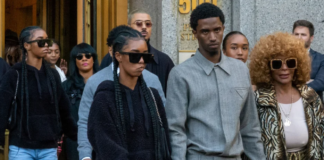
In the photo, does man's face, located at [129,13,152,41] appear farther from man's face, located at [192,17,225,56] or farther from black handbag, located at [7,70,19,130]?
man's face, located at [192,17,225,56]

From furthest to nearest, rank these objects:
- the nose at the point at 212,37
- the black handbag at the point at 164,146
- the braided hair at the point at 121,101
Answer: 1. the nose at the point at 212,37
2. the black handbag at the point at 164,146
3. the braided hair at the point at 121,101

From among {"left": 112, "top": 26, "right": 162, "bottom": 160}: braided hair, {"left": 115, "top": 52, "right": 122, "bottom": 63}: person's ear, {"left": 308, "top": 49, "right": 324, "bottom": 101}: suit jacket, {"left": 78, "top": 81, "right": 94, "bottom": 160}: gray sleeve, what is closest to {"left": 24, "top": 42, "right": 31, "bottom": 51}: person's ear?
{"left": 78, "top": 81, "right": 94, "bottom": 160}: gray sleeve

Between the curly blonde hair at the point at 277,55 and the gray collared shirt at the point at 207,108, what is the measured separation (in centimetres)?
65

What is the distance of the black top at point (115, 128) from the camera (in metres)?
3.48

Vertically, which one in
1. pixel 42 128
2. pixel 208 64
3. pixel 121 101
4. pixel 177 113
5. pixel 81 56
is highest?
pixel 81 56

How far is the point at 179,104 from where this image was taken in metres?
3.98

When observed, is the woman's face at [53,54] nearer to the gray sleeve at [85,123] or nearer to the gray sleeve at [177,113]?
the gray sleeve at [85,123]

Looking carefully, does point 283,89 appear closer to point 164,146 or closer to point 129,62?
point 164,146

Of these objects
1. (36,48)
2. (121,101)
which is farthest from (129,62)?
(36,48)

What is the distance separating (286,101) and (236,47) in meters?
1.40

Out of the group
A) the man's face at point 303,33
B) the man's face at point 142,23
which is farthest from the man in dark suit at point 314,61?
the man's face at point 142,23

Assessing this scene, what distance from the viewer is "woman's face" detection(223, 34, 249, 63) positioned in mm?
5922

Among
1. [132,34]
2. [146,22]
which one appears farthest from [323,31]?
[132,34]

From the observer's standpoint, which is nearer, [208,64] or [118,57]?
[118,57]
